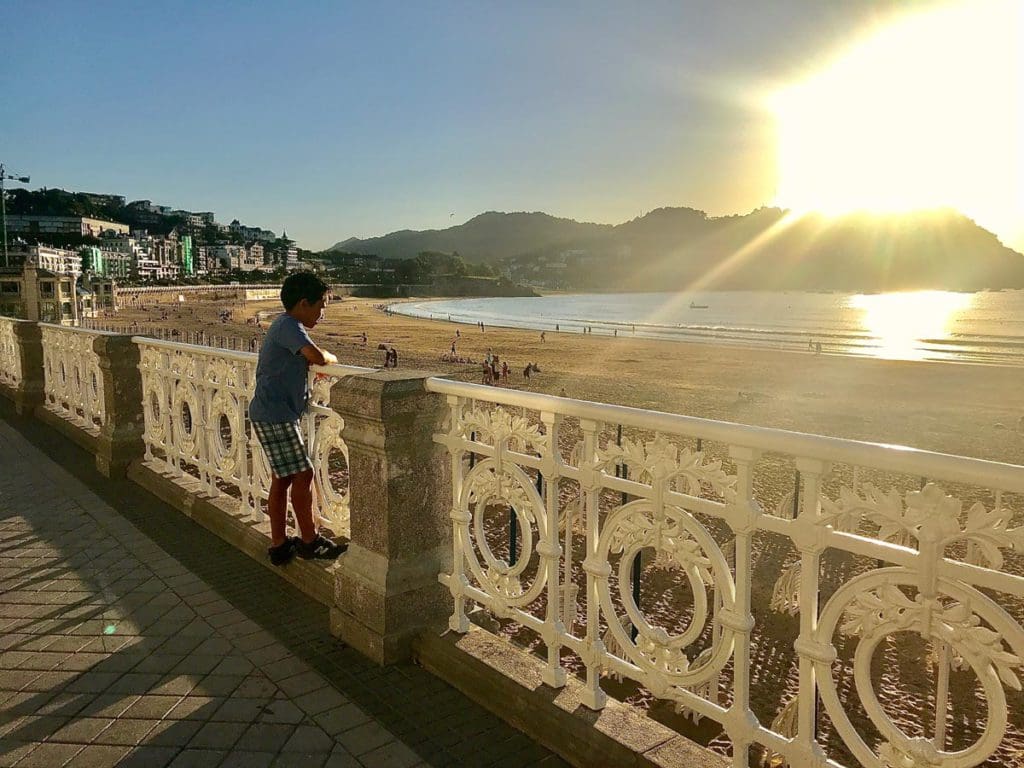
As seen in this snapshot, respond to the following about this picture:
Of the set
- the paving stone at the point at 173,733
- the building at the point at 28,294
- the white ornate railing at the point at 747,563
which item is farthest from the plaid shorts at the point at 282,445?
the building at the point at 28,294

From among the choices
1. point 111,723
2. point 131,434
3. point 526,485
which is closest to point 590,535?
point 526,485

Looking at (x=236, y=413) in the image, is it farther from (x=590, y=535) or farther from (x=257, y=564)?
(x=590, y=535)

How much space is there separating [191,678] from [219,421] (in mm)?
2641

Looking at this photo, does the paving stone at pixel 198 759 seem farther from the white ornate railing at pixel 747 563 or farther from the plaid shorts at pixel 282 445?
the plaid shorts at pixel 282 445

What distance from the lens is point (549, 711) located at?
2896 millimetres

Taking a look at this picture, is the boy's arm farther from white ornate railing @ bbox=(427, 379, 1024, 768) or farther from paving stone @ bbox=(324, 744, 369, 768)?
paving stone @ bbox=(324, 744, 369, 768)

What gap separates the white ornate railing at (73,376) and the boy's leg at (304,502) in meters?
3.86

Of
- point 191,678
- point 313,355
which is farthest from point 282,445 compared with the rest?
point 191,678

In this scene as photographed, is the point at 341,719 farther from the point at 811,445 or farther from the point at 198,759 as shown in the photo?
the point at 811,445

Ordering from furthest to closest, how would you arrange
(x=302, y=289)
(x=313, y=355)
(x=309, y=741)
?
(x=302, y=289) < (x=313, y=355) < (x=309, y=741)

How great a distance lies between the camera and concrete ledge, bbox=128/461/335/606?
4277 millimetres

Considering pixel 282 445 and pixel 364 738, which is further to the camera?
pixel 282 445

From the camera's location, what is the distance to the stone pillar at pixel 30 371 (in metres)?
10.1

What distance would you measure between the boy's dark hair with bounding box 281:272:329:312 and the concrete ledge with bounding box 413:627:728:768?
6.38 feet
